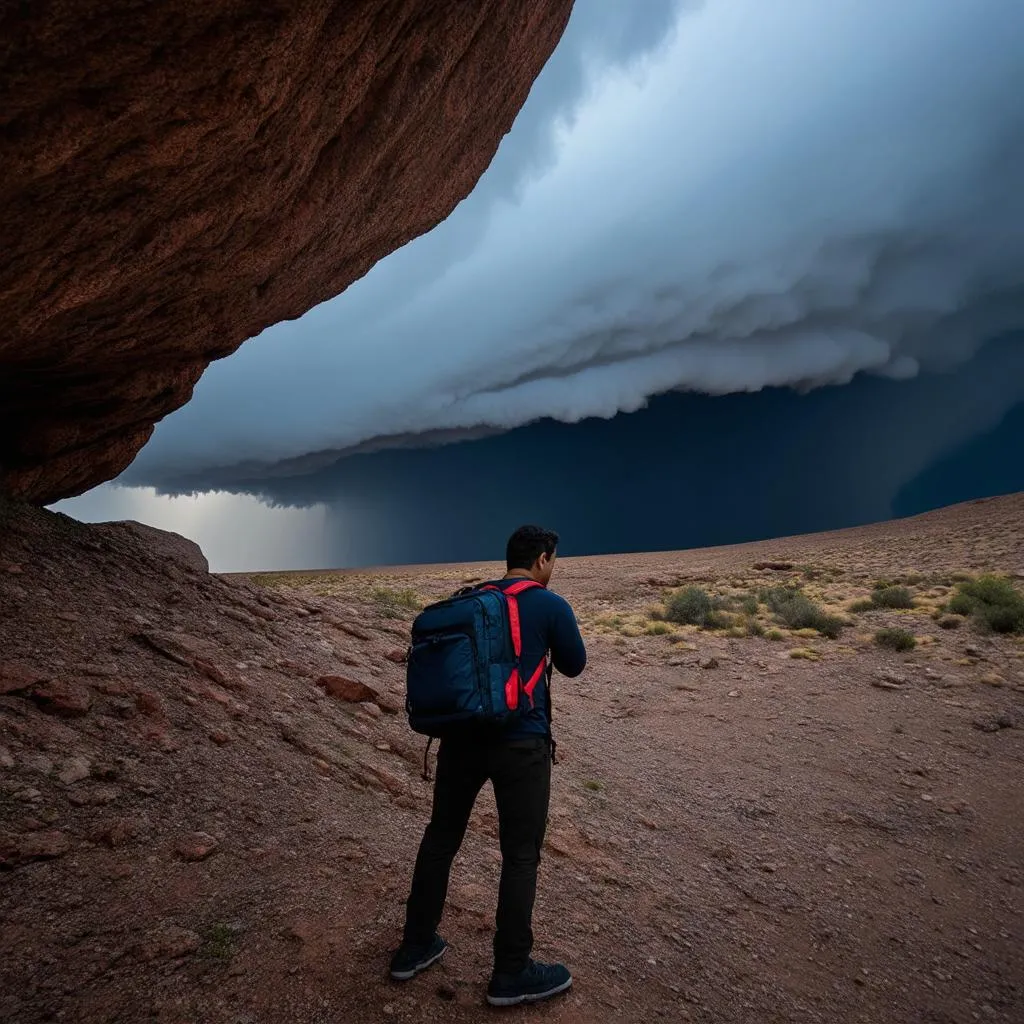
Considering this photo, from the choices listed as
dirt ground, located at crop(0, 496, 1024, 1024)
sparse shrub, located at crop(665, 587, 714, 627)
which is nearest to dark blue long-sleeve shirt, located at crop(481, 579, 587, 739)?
dirt ground, located at crop(0, 496, 1024, 1024)

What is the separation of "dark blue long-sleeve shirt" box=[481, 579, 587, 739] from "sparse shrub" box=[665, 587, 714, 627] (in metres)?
15.7

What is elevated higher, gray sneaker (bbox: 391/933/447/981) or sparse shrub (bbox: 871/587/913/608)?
sparse shrub (bbox: 871/587/913/608)

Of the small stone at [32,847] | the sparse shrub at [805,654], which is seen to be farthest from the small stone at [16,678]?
the sparse shrub at [805,654]

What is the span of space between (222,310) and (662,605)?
1794cm

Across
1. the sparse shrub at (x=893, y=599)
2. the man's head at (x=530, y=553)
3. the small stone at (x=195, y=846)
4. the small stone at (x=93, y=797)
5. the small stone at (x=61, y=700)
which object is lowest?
the small stone at (x=195, y=846)

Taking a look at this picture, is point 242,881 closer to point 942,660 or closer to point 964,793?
point 964,793

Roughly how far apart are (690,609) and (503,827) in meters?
16.8

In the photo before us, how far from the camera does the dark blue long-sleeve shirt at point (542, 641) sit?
344 centimetres

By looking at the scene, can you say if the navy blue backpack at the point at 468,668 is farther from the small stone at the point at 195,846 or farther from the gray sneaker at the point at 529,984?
the small stone at the point at 195,846

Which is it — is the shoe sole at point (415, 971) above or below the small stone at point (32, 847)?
below

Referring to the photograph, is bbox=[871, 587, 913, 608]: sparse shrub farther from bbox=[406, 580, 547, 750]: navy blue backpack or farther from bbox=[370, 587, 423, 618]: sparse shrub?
bbox=[406, 580, 547, 750]: navy blue backpack

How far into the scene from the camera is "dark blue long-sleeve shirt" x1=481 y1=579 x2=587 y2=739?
11.3ft

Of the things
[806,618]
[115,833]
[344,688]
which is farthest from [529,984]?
[806,618]

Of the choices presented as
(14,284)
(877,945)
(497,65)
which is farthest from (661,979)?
(497,65)
